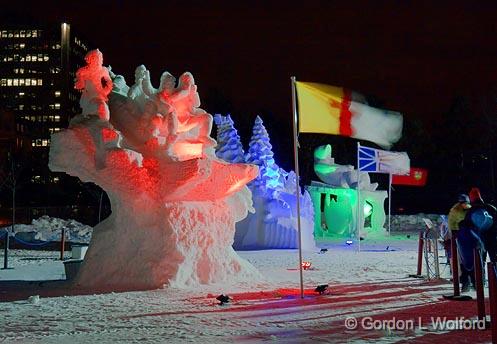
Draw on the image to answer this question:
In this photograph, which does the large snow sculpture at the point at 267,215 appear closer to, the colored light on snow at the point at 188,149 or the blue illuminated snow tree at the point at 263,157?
the blue illuminated snow tree at the point at 263,157

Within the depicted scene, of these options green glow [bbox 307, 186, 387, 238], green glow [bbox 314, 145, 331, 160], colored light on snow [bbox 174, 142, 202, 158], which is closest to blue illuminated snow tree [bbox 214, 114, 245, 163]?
green glow [bbox 307, 186, 387, 238]

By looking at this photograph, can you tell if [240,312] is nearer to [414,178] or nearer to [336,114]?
[336,114]

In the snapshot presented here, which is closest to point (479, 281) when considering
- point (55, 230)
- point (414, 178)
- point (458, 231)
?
point (458, 231)

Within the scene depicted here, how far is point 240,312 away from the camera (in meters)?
10.6

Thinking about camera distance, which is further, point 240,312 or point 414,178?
point 414,178

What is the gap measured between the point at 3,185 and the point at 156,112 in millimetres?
48132

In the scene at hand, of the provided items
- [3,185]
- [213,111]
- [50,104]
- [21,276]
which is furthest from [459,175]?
[50,104]

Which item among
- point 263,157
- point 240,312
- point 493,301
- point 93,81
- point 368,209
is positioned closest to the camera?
point 493,301

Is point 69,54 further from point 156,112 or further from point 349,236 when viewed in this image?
point 156,112

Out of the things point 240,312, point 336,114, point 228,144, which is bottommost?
point 240,312

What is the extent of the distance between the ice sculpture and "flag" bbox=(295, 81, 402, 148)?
249 centimetres

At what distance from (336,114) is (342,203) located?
28283mm

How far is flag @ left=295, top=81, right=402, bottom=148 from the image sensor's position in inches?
518

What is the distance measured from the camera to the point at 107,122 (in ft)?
47.6
